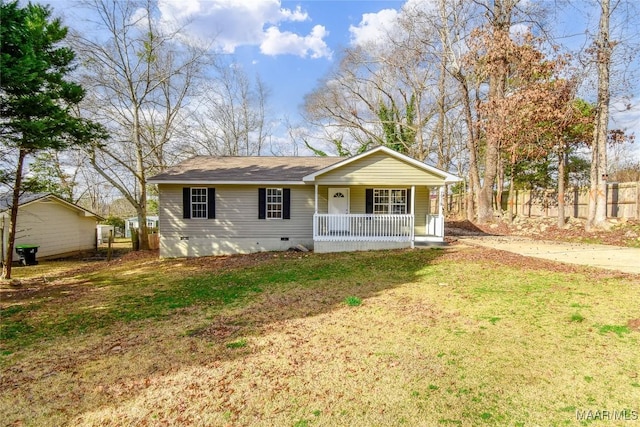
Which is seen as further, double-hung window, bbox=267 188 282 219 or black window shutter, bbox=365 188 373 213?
black window shutter, bbox=365 188 373 213

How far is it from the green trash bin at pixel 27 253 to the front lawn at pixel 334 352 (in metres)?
8.74

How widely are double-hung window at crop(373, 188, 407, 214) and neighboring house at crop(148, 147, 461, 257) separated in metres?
Result: 0.04

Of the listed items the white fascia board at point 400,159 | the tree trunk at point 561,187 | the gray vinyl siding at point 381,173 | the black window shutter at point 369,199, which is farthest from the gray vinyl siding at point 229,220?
the tree trunk at point 561,187

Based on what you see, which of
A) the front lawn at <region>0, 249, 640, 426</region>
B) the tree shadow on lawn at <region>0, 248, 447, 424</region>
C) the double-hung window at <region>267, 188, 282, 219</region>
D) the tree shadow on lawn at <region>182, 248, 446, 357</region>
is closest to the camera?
the front lawn at <region>0, 249, 640, 426</region>

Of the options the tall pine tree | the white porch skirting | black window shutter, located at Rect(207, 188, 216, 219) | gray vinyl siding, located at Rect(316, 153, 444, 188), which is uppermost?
the tall pine tree

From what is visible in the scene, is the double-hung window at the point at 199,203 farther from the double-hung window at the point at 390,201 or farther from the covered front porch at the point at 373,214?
the double-hung window at the point at 390,201

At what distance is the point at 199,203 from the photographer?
13336mm

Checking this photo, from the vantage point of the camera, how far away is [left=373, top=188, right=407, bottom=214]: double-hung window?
13867 mm

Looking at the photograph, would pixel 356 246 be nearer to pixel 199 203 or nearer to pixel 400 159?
pixel 400 159

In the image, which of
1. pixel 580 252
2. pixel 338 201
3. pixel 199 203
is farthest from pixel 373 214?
pixel 199 203

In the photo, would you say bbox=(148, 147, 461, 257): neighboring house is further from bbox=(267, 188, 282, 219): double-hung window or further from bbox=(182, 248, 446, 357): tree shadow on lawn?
bbox=(182, 248, 446, 357): tree shadow on lawn

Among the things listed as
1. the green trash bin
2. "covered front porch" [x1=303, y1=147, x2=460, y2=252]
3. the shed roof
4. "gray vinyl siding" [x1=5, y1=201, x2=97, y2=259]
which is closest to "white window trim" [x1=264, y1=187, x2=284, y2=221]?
"covered front porch" [x1=303, y1=147, x2=460, y2=252]

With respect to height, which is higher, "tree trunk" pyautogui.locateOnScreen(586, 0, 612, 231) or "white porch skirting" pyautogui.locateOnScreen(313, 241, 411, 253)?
"tree trunk" pyautogui.locateOnScreen(586, 0, 612, 231)

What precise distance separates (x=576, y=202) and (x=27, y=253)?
26.4 metres
